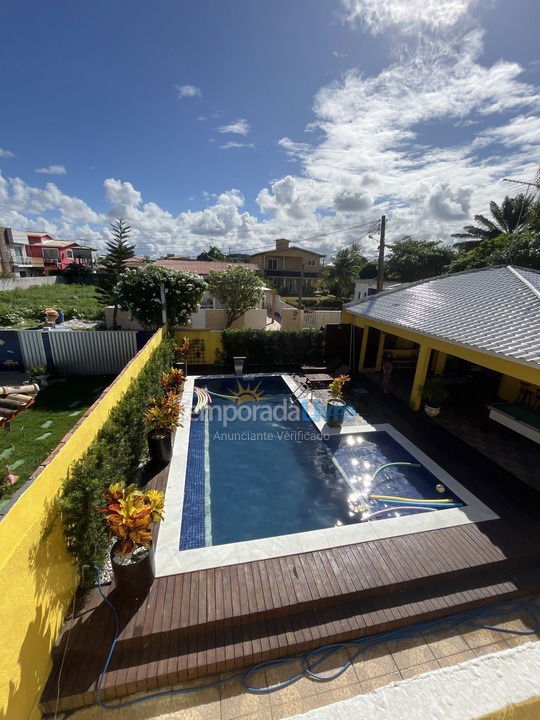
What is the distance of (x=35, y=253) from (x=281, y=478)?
68.0 meters

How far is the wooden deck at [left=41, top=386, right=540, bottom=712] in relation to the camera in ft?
12.1

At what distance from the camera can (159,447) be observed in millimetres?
7258

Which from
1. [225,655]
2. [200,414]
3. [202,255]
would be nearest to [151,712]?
[225,655]

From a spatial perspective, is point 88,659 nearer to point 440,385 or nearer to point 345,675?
point 345,675

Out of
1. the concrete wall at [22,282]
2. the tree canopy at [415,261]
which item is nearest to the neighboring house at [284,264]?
the tree canopy at [415,261]

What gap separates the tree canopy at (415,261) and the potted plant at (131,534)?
173 feet

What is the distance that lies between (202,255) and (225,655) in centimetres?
8843

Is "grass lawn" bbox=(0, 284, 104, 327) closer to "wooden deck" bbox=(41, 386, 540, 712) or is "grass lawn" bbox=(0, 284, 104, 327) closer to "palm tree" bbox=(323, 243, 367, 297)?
"wooden deck" bbox=(41, 386, 540, 712)

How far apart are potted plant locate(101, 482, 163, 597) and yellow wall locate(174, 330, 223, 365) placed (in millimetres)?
10687

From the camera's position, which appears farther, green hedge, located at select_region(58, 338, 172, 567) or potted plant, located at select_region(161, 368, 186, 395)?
potted plant, located at select_region(161, 368, 186, 395)

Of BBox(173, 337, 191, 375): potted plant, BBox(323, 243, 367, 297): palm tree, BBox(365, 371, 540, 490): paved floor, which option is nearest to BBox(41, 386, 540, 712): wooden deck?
BBox(365, 371, 540, 490): paved floor

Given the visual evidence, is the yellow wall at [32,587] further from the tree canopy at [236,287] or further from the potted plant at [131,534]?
the tree canopy at [236,287]

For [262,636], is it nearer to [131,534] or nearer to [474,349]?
[131,534]

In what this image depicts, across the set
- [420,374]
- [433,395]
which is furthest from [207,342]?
[433,395]
